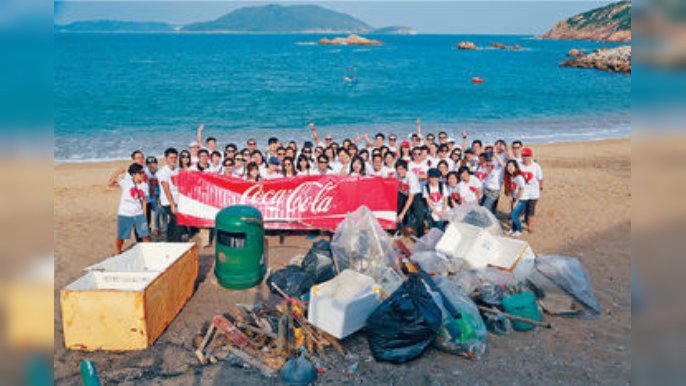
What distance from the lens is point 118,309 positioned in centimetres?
565

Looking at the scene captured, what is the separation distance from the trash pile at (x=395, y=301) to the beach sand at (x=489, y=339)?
0.57 ft

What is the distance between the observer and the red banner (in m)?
8.91

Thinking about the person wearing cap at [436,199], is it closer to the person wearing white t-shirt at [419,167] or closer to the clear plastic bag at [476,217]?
the clear plastic bag at [476,217]

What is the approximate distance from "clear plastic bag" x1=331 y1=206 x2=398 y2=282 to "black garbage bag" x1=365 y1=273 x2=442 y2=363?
127 centimetres

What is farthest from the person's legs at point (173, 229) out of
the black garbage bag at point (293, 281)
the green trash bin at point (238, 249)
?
the black garbage bag at point (293, 281)

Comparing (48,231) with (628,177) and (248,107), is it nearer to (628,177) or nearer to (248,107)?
(628,177)

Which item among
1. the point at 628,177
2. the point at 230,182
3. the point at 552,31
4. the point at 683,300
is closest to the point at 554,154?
the point at 628,177

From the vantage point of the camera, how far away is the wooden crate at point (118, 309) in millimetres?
5629

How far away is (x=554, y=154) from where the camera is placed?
18.5m

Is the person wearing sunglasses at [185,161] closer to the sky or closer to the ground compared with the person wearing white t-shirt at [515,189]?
closer to the sky

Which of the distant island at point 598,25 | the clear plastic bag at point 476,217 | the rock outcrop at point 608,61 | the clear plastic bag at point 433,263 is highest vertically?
the distant island at point 598,25

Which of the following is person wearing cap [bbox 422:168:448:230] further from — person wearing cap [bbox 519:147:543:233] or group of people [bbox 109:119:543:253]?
person wearing cap [bbox 519:147:543:233]

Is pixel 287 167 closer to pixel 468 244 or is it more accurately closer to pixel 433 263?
pixel 433 263

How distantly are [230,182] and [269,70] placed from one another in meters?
50.8
